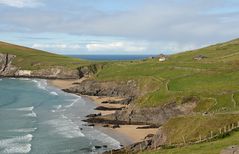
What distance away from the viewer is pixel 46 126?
315 feet

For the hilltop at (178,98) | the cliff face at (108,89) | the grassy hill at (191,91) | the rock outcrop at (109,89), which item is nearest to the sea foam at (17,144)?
the hilltop at (178,98)

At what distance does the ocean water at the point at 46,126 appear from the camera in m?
76.9

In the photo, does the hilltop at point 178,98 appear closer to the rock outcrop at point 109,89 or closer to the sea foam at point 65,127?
the rock outcrop at point 109,89

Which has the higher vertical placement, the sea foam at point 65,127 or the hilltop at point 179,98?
the hilltop at point 179,98

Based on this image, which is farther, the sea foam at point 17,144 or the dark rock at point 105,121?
the dark rock at point 105,121

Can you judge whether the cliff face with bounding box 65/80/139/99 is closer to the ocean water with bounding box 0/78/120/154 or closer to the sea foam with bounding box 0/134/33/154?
the ocean water with bounding box 0/78/120/154

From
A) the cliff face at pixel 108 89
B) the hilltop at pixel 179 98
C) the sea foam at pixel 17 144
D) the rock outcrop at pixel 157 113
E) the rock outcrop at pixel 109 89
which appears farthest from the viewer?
the cliff face at pixel 108 89

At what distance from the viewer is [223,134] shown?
56.3 metres

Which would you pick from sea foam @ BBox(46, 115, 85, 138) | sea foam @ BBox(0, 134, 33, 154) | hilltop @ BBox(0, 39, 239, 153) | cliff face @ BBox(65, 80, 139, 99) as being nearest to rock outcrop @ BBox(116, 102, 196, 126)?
hilltop @ BBox(0, 39, 239, 153)

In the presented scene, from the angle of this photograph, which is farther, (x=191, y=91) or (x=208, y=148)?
(x=191, y=91)

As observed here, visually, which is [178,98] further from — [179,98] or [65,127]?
[65,127]

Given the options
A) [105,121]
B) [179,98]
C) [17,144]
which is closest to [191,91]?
[179,98]

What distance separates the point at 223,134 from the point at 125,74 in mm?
103870

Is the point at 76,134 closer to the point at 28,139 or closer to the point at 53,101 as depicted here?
the point at 28,139
